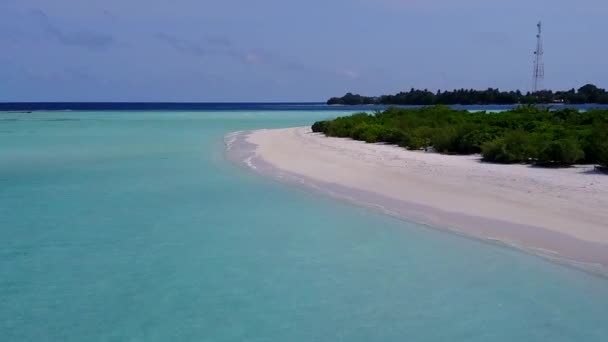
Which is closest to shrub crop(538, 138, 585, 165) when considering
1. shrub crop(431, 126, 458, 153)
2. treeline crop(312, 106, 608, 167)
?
treeline crop(312, 106, 608, 167)

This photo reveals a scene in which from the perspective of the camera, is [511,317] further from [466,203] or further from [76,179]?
[76,179]

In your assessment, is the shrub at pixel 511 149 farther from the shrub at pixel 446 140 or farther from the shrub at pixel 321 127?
the shrub at pixel 321 127

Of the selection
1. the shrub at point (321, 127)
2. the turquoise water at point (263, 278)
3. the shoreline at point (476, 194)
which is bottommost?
the turquoise water at point (263, 278)

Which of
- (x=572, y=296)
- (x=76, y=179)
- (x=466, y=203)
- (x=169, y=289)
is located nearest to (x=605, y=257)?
(x=572, y=296)

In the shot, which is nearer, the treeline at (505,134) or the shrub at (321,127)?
the treeline at (505,134)

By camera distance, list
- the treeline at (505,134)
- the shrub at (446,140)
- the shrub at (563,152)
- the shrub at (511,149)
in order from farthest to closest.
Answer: the shrub at (446,140), the shrub at (511,149), the treeline at (505,134), the shrub at (563,152)

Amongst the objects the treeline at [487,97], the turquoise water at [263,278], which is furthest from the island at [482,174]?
the treeline at [487,97]
